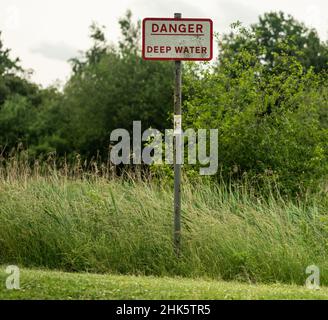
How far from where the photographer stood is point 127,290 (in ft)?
26.3

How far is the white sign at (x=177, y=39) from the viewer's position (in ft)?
34.7

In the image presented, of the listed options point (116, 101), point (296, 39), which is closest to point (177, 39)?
point (116, 101)

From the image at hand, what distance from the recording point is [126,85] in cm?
4225

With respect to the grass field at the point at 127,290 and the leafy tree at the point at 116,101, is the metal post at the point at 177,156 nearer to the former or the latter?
the grass field at the point at 127,290

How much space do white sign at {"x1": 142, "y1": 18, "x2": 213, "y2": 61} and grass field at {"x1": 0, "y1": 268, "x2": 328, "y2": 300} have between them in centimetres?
333

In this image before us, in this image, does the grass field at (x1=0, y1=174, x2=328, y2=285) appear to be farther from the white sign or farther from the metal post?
the white sign

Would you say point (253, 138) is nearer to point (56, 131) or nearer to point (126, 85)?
point (126, 85)

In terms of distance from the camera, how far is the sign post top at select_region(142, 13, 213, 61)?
10570mm

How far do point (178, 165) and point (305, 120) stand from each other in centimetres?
674

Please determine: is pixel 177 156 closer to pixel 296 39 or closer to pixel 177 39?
pixel 177 39

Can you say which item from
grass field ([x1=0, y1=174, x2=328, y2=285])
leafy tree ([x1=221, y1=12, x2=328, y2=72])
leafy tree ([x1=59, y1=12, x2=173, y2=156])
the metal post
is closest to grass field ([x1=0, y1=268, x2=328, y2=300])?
grass field ([x1=0, y1=174, x2=328, y2=285])

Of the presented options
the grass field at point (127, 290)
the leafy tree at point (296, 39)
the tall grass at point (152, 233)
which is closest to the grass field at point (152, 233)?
the tall grass at point (152, 233)

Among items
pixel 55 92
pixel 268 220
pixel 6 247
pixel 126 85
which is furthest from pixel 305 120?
pixel 55 92

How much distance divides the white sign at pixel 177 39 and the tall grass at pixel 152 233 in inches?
99.4
